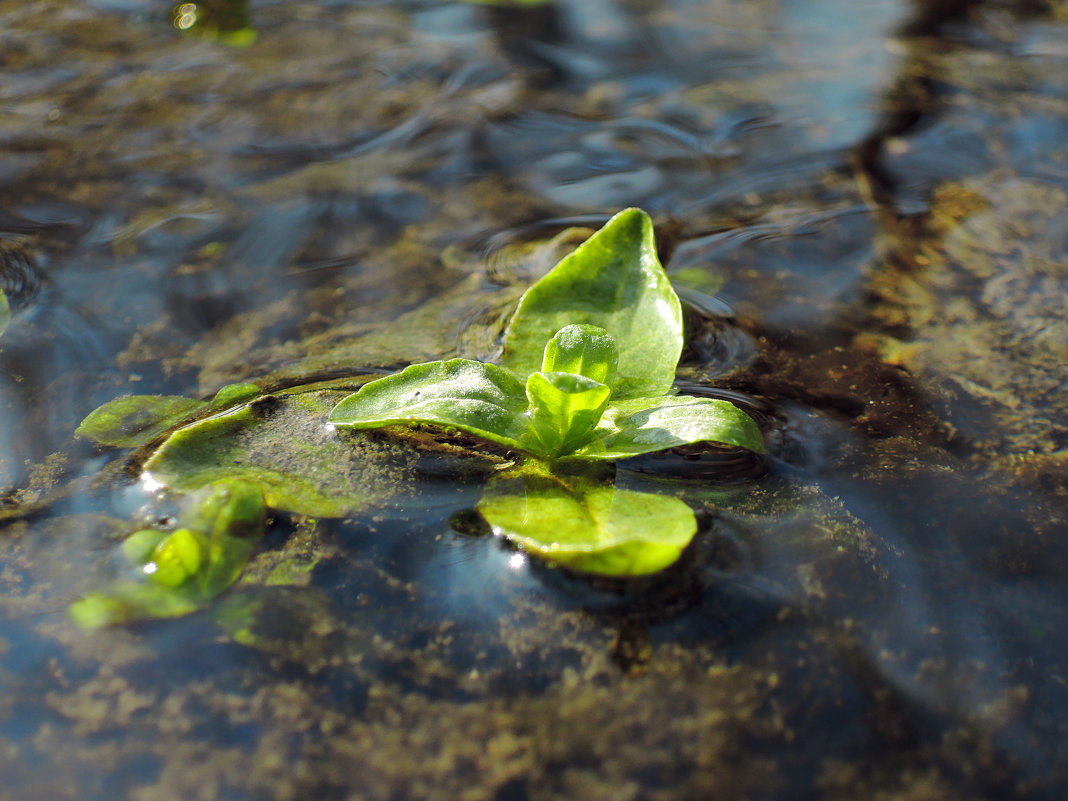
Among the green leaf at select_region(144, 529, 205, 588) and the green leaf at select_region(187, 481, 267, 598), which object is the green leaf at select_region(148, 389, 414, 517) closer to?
the green leaf at select_region(187, 481, 267, 598)

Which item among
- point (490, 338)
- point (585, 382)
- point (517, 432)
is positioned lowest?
point (490, 338)

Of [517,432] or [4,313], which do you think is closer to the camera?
[517,432]

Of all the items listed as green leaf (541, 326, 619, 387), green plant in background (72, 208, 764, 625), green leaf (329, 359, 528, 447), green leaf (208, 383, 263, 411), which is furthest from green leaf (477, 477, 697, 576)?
green leaf (208, 383, 263, 411)

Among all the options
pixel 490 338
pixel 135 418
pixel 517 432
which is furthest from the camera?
pixel 490 338

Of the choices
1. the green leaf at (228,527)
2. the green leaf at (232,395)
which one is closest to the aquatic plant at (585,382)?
the green leaf at (228,527)

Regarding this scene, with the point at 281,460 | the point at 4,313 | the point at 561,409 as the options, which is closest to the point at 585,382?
the point at 561,409

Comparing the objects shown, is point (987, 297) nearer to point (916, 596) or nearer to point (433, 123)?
point (916, 596)

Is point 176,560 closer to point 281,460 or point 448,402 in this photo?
point 281,460
